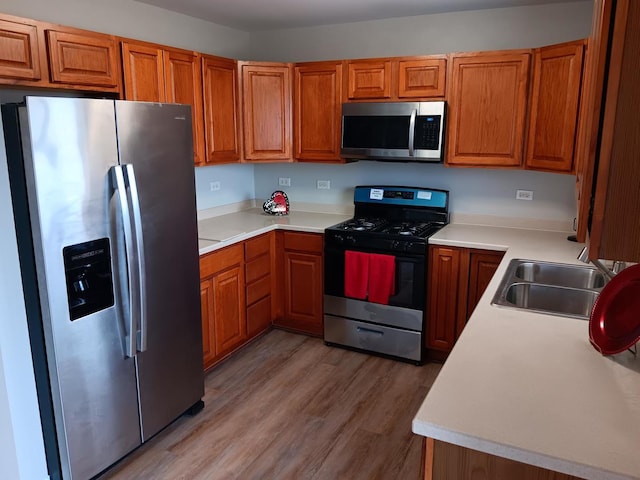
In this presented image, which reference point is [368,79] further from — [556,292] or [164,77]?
[556,292]

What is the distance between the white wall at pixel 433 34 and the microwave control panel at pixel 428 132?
2.05 ft

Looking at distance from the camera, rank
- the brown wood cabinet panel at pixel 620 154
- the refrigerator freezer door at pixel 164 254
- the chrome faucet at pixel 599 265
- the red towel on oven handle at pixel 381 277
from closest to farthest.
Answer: the brown wood cabinet panel at pixel 620 154 → the chrome faucet at pixel 599 265 → the refrigerator freezer door at pixel 164 254 → the red towel on oven handle at pixel 381 277

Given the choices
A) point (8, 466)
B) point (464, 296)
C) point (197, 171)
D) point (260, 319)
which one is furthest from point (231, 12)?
point (8, 466)

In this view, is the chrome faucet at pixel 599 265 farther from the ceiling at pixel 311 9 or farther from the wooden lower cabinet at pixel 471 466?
the ceiling at pixel 311 9

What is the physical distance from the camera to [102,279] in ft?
7.02

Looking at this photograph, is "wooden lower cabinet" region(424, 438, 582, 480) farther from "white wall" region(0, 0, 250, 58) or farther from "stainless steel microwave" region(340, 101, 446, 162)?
"white wall" region(0, 0, 250, 58)

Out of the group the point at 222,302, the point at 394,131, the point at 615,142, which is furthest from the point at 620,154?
the point at 222,302

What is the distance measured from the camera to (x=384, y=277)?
11.0 feet

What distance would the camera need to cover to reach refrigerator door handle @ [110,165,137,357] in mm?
2105

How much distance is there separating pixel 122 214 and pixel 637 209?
1909 millimetres

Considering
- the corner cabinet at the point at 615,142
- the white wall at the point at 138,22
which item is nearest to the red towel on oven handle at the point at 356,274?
the white wall at the point at 138,22

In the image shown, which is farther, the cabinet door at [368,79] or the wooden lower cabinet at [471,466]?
the cabinet door at [368,79]

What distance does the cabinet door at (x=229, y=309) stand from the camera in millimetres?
3230

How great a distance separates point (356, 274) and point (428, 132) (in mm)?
1098
